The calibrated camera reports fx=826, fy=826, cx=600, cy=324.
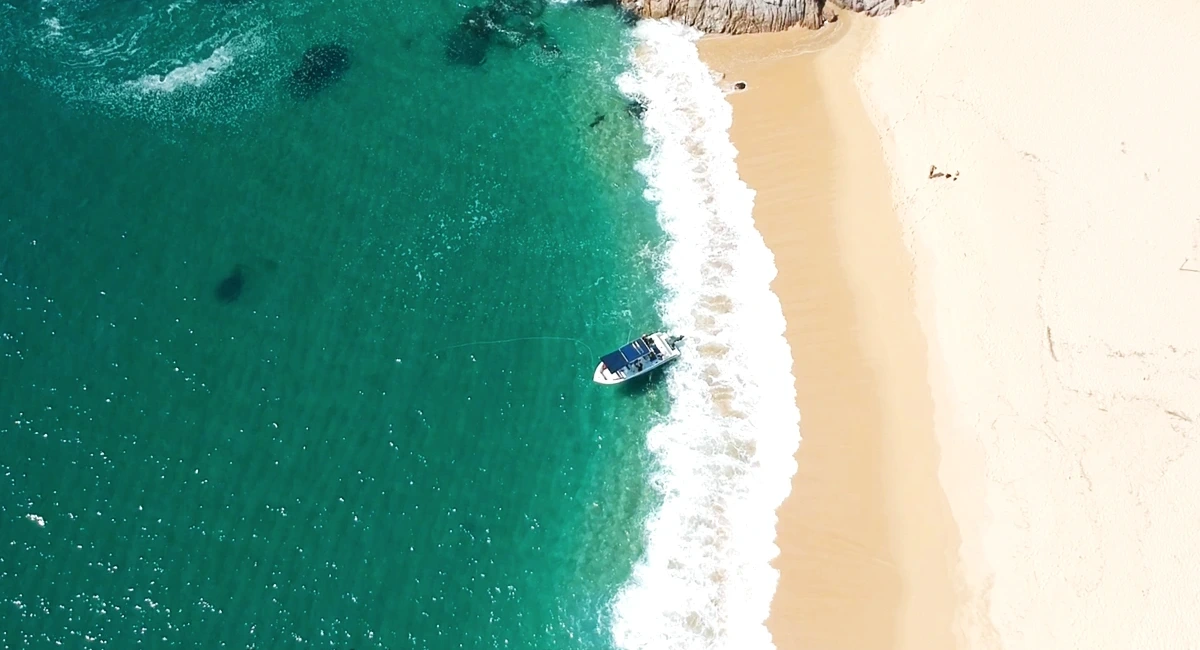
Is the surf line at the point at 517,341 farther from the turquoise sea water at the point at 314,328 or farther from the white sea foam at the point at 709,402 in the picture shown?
the white sea foam at the point at 709,402

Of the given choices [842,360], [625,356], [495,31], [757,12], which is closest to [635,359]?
[625,356]


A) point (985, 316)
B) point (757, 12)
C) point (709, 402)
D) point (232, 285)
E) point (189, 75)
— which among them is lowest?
point (709, 402)

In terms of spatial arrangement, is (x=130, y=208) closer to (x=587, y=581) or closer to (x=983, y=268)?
(x=587, y=581)

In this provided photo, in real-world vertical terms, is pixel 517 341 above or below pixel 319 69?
below

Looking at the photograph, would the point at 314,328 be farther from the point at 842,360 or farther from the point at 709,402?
the point at 842,360

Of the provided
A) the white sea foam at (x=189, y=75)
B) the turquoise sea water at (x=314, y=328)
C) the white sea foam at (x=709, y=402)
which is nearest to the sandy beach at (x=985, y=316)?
the white sea foam at (x=709, y=402)

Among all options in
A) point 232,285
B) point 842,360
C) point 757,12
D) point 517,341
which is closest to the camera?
point 842,360

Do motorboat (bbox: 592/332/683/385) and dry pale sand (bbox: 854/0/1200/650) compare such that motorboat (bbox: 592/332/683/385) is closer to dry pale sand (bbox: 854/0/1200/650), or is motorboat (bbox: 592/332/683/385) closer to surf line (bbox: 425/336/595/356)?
surf line (bbox: 425/336/595/356)
